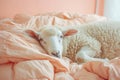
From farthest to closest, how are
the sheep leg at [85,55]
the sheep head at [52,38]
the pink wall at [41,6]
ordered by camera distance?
the pink wall at [41,6], the sheep leg at [85,55], the sheep head at [52,38]

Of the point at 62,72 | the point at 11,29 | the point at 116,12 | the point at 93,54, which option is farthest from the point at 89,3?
the point at 62,72

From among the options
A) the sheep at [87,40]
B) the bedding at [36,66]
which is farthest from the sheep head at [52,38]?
the bedding at [36,66]

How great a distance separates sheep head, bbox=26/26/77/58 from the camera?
144cm

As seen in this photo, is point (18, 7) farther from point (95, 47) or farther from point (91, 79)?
point (91, 79)

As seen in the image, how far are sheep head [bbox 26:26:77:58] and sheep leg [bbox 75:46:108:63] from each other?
126 millimetres

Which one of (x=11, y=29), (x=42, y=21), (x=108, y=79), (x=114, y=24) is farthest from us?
(x=42, y=21)

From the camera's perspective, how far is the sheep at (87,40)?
5.13 feet

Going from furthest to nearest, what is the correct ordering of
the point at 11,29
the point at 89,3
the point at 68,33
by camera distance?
the point at 89,3 < the point at 68,33 < the point at 11,29

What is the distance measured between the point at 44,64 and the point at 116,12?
1756 millimetres

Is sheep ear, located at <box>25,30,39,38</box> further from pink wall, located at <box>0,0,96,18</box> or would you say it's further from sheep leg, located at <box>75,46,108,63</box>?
pink wall, located at <box>0,0,96,18</box>

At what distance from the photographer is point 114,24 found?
5.73 feet

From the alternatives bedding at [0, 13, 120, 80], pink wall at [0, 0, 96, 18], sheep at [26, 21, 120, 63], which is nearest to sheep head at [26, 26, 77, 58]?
sheep at [26, 21, 120, 63]

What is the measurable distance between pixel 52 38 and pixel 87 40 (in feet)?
0.92

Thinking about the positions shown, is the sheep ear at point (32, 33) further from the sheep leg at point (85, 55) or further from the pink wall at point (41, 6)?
the pink wall at point (41, 6)
